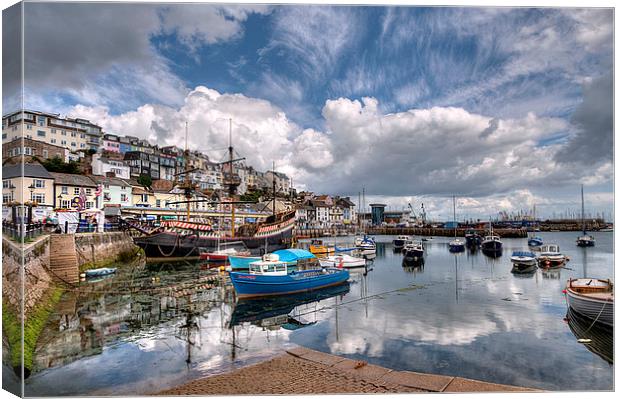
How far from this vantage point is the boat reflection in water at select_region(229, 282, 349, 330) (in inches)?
646

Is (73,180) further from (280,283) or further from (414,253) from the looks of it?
(414,253)

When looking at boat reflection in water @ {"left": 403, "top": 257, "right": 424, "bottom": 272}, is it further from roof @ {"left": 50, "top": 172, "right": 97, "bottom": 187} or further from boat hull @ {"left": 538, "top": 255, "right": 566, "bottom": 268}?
roof @ {"left": 50, "top": 172, "right": 97, "bottom": 187}

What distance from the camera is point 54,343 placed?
41.4 feet

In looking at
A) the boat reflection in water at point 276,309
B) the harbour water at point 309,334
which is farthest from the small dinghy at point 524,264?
the boat reflection in water at point 276,309

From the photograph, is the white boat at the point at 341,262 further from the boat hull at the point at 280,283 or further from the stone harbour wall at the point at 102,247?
the stone harbour wall at the point at 102,247

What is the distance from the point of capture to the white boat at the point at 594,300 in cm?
1362

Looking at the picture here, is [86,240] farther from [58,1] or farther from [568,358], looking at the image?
[568,358]

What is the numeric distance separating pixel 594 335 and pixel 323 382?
10978 millimetres

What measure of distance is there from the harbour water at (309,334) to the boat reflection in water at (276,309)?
0.28 ft

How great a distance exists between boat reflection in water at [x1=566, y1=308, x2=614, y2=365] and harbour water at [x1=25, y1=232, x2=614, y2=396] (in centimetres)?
11

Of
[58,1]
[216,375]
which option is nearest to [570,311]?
[216,375]

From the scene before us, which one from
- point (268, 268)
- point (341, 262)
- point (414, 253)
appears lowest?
point (414, 253)

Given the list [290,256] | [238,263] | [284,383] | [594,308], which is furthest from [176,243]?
[594,308]

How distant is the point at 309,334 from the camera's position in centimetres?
1448
